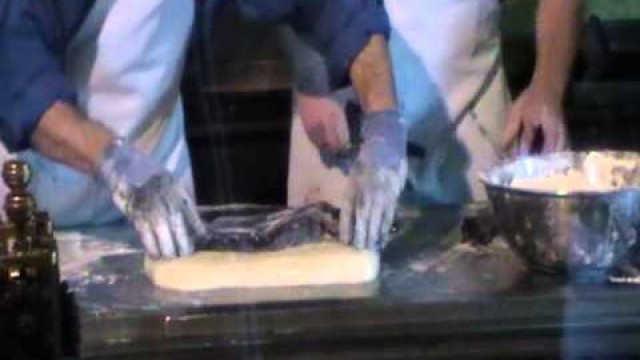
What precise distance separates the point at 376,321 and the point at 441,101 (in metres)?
0.60

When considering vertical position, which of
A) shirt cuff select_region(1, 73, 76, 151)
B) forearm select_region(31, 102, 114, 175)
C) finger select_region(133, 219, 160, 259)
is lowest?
finger select_region(133, 219, 160, 259)

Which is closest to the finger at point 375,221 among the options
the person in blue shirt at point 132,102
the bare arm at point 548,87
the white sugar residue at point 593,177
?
the person in blue shirt at point 132,102

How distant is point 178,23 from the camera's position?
145 cm

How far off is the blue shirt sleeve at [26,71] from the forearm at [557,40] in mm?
510

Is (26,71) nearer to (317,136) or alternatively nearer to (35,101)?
(35,101)

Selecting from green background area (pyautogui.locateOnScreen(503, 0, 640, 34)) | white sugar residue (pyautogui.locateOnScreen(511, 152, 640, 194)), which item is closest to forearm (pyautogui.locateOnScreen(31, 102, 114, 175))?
white sugar residue (pyautogui.locateOnScreen(511, 152, 640, 194))

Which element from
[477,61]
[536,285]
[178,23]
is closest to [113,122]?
[178,23]

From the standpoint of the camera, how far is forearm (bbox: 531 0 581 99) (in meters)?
1.53

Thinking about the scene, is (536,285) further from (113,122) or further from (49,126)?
(113,122)

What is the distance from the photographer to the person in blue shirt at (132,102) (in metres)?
1.12

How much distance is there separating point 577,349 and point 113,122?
55cm

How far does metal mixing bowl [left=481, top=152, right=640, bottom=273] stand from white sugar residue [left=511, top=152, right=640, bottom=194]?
86 millimetres

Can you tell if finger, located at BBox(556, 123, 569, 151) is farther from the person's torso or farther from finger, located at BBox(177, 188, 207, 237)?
finger, located at BBox(177, 188, 207, 237)

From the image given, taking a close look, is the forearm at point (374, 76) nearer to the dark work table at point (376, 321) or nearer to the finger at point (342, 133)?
the finger at point (342, 133)
